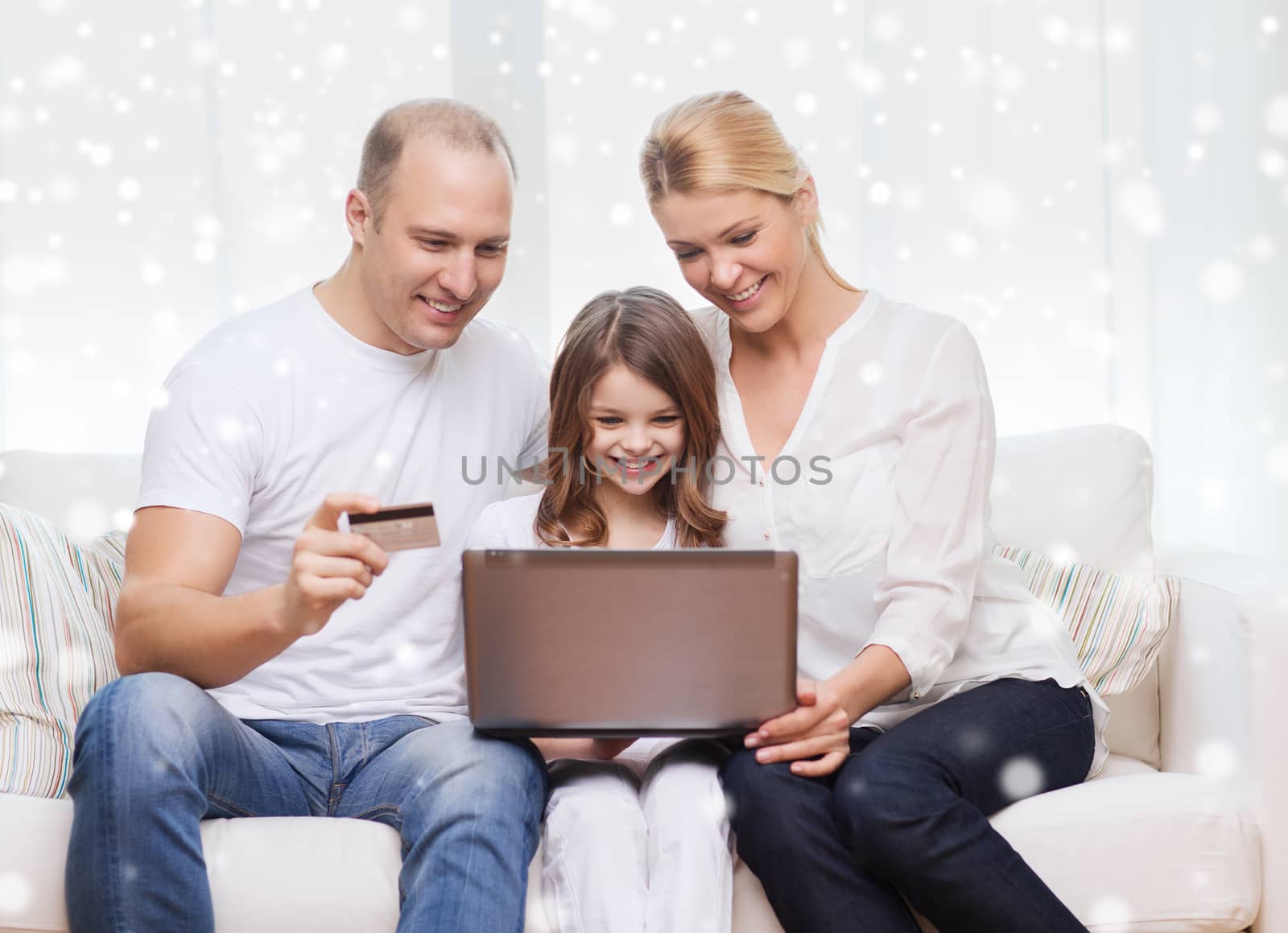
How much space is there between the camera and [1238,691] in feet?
4.64

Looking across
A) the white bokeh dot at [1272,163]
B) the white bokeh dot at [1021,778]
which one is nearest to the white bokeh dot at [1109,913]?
the white bokeh dot at [1021,778]

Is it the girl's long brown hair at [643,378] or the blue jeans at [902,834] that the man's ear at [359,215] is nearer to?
the girl's long brown hair at [643,378]

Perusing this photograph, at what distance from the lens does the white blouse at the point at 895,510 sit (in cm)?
143

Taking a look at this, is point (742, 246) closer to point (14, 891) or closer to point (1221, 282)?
point (14, 891)

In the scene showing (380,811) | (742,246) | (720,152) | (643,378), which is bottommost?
(380,811)

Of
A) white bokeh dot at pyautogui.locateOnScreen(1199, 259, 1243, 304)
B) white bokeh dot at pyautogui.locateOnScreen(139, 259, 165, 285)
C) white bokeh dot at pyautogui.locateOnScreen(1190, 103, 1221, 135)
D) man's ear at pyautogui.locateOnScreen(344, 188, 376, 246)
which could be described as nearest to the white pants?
man's ear at pyautogui.locateOnScreen(344, 188, 376, 246)

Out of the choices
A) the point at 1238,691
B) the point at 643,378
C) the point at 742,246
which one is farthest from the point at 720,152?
the point at 1238,691

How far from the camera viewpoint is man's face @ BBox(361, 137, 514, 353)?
1471 mm

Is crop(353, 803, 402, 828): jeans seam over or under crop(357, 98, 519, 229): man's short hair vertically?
under

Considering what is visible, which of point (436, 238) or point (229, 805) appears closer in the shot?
point (229, 805)

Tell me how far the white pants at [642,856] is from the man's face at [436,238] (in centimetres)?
61

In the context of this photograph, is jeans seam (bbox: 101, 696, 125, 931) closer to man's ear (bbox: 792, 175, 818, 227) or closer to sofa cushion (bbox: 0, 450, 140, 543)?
sofa cushion (bbox: 0, 450, 140, 543)

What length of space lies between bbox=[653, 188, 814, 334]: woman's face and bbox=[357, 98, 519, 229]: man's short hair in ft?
0.82

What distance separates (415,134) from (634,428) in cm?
47
